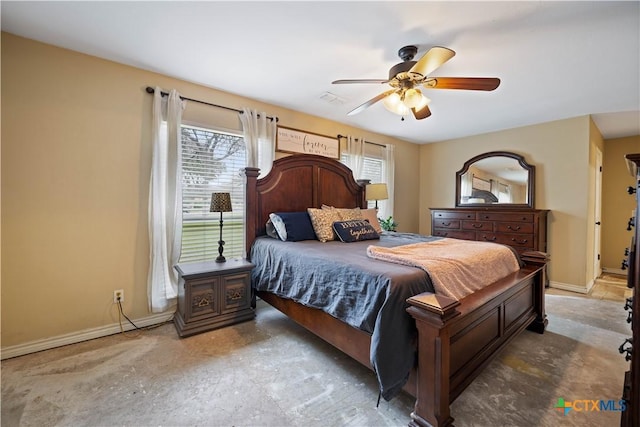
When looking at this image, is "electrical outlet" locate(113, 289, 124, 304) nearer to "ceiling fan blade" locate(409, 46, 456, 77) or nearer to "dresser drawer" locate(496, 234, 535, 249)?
"ceiling fan blade" locate(409, 46, 456, 77)

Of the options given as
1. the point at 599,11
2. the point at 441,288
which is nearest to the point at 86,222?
the point at 441,288

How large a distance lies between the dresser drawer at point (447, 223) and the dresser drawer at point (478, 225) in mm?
109

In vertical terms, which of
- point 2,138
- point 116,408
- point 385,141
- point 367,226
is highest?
point 385,141

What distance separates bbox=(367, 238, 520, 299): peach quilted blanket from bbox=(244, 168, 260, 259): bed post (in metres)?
1.51

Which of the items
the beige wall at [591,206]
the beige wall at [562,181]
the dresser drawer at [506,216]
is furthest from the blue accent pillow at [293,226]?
the beige wall at [591,206]

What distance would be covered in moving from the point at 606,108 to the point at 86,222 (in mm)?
5938

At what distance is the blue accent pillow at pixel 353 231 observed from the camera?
2867 millimetres

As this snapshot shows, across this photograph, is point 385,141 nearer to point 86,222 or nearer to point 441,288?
point 441,288

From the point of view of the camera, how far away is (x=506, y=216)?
13.2ft

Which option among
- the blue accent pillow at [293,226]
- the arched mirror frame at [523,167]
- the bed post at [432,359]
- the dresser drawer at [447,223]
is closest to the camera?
the bed post at [432,359]

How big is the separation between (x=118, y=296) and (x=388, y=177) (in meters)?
4.12

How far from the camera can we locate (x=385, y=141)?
16.1 feet

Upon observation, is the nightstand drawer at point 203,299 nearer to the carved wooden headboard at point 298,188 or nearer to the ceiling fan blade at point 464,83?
the carved wooden headboard at point 298,188

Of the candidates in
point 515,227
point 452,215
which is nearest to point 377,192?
point 452,215
